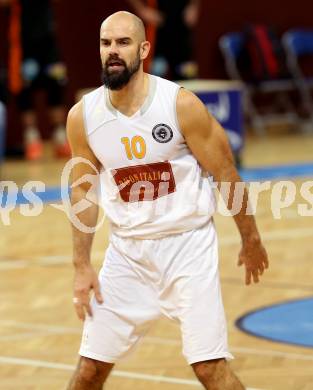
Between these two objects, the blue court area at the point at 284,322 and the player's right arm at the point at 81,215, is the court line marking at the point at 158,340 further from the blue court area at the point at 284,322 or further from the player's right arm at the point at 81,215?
the player's right arm at the point at 81,215

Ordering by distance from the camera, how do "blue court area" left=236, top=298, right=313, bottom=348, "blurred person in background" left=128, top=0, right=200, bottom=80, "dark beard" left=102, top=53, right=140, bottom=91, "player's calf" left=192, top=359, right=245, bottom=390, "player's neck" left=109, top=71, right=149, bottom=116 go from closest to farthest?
"player's calf" left=192, top=359, right=245, bottom=390 → "dark beard" left=102, top=53, right=140, bottom=91 → "player's neck" left=109, top=71, right=149, bottom=116 → "blue court area" left=236, top=298, right=313, bottom=348 → "blurred person in background" left=128, top=0, right=200, bottom=80

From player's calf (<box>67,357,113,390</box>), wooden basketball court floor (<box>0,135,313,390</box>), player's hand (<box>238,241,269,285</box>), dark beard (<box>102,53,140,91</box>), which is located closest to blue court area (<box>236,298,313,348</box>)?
wooden basketball court floor (<box>0,135,313,390</box>)

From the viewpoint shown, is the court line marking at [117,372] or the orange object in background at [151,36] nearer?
the court line marking at [117,372]

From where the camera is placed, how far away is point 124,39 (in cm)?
497

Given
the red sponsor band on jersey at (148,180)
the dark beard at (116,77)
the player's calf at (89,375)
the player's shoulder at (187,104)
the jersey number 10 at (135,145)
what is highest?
the dark beard at (116,77)

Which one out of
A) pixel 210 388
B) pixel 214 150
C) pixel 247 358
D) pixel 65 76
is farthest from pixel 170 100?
pixel 65 76

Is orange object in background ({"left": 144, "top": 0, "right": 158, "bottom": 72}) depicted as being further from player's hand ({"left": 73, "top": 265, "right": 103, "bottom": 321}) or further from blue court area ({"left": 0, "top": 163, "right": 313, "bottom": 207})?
player's hand ({"left": 73, "top": 265, "right": 103, "bottom": 321})

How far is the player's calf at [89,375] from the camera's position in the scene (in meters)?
5.05

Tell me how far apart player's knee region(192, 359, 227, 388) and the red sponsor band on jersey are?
0.72 meters

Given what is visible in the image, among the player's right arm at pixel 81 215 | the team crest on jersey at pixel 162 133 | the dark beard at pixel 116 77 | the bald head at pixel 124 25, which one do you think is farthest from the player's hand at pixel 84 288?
the bald head at pixel 124 25

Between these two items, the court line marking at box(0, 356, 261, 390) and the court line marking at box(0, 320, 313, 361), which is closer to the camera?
the court line marking at box(0, 356, 261, 390)

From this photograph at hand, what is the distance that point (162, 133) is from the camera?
16.5 ft

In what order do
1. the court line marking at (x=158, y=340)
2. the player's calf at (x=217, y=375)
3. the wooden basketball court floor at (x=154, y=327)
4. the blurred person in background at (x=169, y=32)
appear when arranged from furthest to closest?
the blurred person in background at (x=169, y=32) < the court line marking at (x=158, y=340) < the wooden basketball court floor at (x=154, y=327) < the player's calf at (x=217, y=375)

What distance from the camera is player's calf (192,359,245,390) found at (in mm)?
4846
